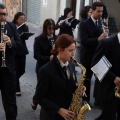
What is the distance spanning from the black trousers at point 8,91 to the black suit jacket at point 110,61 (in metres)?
1.31

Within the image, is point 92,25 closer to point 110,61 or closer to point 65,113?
point 110,61

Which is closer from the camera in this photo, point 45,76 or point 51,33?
point 45,76

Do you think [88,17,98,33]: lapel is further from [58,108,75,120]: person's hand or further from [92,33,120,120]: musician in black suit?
[58,108,75,120]: person's hand

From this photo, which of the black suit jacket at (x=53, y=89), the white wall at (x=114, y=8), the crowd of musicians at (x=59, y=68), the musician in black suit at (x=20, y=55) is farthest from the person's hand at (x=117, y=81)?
the white wall at (x=114, y=8)

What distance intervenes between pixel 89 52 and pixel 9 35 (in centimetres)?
177

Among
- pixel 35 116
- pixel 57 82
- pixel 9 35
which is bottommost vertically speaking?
pixel 35 116

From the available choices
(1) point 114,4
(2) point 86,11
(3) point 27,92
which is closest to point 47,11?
(1) point 114,4

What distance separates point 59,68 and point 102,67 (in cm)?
82

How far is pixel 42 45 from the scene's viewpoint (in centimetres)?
516

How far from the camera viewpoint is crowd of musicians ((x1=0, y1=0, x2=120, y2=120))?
309cm

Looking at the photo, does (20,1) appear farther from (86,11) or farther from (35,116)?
(35,116)

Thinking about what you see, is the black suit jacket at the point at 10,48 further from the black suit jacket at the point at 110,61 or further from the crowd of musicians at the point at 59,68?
the black suit jacket at the point at 110,61

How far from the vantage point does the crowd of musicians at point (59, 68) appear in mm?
3090

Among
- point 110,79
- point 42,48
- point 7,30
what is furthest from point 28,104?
point 110,79
